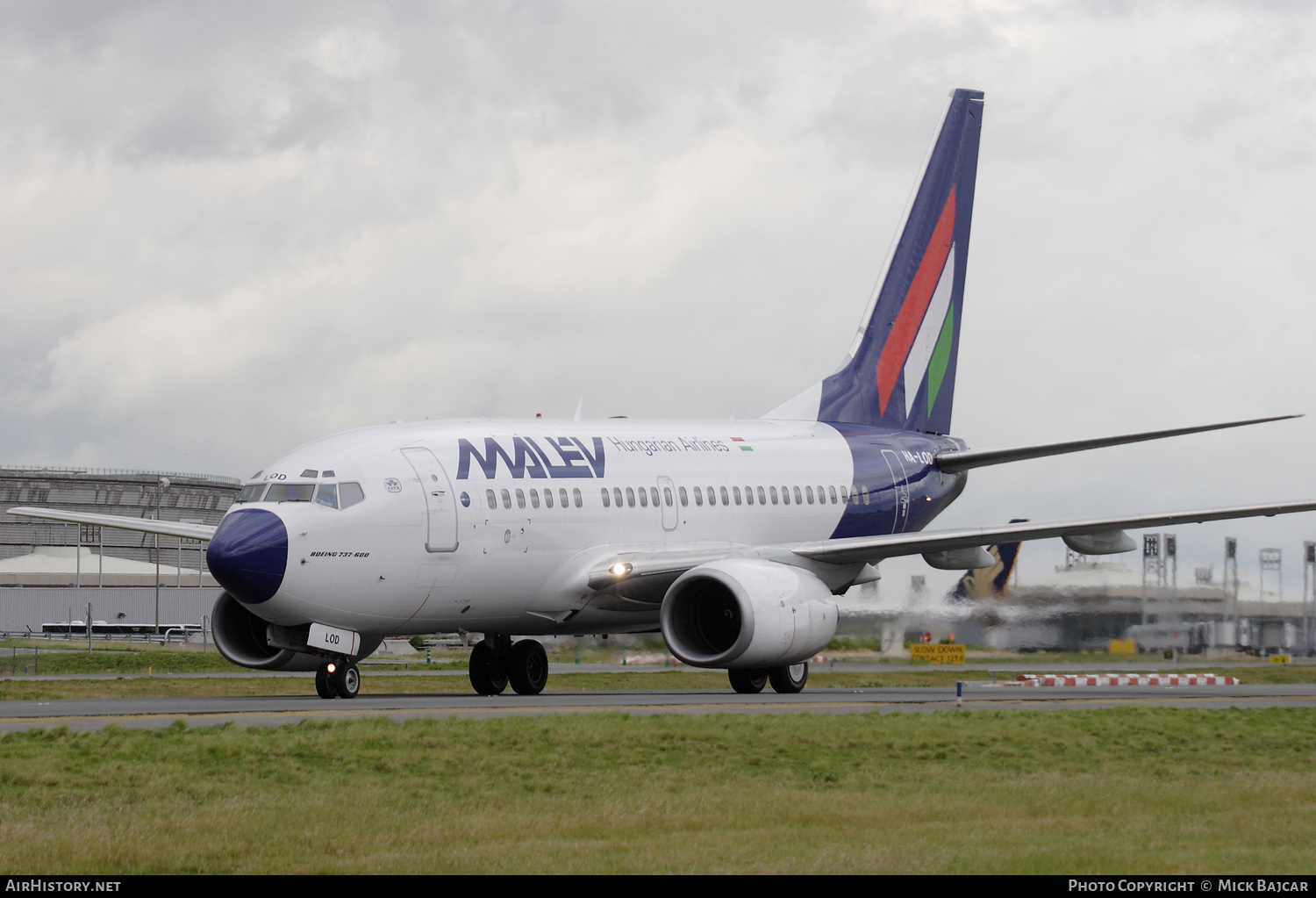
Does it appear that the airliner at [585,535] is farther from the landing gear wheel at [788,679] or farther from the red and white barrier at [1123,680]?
the red and white barrier at [1123,680]

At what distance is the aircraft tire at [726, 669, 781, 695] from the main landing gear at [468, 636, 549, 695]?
308 cm

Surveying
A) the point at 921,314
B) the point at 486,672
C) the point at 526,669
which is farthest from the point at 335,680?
the point at 921,314

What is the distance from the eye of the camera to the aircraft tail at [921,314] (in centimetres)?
3509

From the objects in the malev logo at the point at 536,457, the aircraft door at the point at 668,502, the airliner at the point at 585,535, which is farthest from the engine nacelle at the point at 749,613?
the malev logo at the point at 536,457

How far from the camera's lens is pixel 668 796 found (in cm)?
1423

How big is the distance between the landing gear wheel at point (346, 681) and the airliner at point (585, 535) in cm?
4

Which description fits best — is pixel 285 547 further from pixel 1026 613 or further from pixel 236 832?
pixel 1026 613

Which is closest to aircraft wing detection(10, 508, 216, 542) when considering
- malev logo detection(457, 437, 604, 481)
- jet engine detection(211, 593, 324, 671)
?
jet engine detection(211, 593, 324, 671)

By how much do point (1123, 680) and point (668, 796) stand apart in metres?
20.4

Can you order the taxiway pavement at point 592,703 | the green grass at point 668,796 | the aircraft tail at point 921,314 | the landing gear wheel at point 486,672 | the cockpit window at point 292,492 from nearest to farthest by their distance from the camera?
the green grass at point 668,796
the taxiway pavement at point 592,703
the cockpit window at point 292,492
the landing gear wheel at point 486,672
the aircraft tail at point 921,314

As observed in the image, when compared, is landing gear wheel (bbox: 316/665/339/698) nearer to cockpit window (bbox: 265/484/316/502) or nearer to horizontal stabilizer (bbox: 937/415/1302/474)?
cockpit window (bbox: 265/484/316/502)

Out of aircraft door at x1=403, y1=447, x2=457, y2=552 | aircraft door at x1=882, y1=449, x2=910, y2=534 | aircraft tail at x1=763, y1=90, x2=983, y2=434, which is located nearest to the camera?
aircraft door at x1=403, y1=447, x2=457, y2=552

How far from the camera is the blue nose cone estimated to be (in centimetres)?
2228

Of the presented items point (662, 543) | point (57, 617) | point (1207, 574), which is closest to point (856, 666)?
point (1207, 574)
